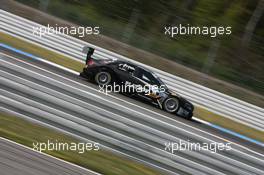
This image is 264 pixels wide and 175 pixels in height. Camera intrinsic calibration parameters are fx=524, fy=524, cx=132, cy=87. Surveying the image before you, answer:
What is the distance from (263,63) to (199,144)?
8887mm

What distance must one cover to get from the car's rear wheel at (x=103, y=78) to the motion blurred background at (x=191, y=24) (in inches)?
182

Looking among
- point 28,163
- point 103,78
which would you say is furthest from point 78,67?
point 28,163

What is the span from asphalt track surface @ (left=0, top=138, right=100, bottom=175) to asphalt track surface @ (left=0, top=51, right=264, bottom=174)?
197 cm

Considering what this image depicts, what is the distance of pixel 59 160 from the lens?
7973mm

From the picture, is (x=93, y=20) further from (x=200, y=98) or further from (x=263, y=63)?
(x=263, y=63)

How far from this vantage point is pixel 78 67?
17328 millimetres

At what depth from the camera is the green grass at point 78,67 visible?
1567 centimetres

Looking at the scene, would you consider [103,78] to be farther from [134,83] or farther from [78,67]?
[78,67]

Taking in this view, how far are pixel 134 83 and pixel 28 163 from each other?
7525 mm

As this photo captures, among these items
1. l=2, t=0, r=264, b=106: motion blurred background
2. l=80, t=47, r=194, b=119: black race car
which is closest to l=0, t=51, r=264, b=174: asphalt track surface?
l=80, t=47, r=194, b=119: black race car

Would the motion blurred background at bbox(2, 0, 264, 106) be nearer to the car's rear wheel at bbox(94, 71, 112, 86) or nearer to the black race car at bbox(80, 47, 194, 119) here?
the black race car at bbox(80, 47, 194, 119)

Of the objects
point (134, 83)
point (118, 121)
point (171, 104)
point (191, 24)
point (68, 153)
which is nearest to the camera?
point (68, 153)

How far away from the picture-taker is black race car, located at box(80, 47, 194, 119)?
1451cm

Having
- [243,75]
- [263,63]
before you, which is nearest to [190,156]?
[243,75]
